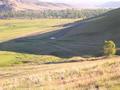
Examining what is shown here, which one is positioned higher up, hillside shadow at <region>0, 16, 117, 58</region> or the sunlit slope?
the sunlit slope

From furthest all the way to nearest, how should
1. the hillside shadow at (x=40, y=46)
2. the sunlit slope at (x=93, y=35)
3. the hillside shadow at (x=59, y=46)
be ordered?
the hillside shadow at (x=40, y=46)
the sunlit slope at (x=93, y=35)
the hillside shadow at (x=59, y=46)

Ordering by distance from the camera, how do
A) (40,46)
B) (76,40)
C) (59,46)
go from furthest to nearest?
1. (76,40)
2. (40,46)
3. (59,46)

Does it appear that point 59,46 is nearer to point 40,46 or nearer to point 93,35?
point 40,46

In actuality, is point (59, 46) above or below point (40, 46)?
above

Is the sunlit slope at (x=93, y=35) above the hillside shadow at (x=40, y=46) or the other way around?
above

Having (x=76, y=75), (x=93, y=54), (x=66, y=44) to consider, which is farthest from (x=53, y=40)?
(x=76, y=75)

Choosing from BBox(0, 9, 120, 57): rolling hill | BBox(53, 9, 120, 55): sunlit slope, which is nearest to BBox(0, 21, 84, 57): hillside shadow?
BBox(0, 9, 120, 57): rolling hill

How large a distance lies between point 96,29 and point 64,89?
481ft

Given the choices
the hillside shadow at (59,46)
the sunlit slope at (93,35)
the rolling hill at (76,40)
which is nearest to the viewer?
the hillside shadow at (59,46)

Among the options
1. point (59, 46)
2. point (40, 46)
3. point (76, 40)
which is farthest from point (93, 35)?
point (40, 46)

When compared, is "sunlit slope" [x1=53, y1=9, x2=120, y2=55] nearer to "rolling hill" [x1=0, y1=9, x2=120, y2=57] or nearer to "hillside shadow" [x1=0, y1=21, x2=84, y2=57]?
"rolling hill" [x1=0, y1=9, x2=120, y2=57]

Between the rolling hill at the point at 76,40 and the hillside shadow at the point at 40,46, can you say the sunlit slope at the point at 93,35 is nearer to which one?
the rolling hill at the point at 76,40

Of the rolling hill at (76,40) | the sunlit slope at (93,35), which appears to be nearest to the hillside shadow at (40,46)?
the rolling hill at (76,40)

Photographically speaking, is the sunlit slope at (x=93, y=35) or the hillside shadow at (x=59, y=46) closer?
the hillside shadow at (x=59, y=46)
